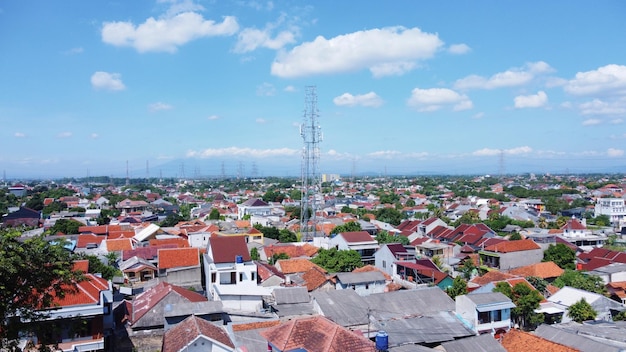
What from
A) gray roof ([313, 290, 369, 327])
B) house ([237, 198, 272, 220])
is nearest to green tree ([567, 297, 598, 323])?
gray roof ([313, 290, 369, 327])

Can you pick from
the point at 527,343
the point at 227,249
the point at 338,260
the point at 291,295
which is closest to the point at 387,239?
the point at 338,260

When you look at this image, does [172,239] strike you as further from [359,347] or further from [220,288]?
[359,347]

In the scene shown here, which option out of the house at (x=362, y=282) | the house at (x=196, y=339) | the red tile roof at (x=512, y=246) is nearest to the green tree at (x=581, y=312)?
the house at (x=362, y=282)

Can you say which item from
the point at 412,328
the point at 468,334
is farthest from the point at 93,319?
the point at 468,334

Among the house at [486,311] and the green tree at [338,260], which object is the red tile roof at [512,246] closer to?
the green tree at [338,260]

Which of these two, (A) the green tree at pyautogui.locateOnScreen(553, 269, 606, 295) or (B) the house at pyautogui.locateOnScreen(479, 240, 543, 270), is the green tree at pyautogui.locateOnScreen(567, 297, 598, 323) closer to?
(A) the green tree at pyautogui.locateOnScreen(553, 269, 606, 295)

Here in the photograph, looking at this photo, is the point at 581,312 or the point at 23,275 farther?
the point at 581,312

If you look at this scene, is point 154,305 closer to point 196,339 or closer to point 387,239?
point 196,339
